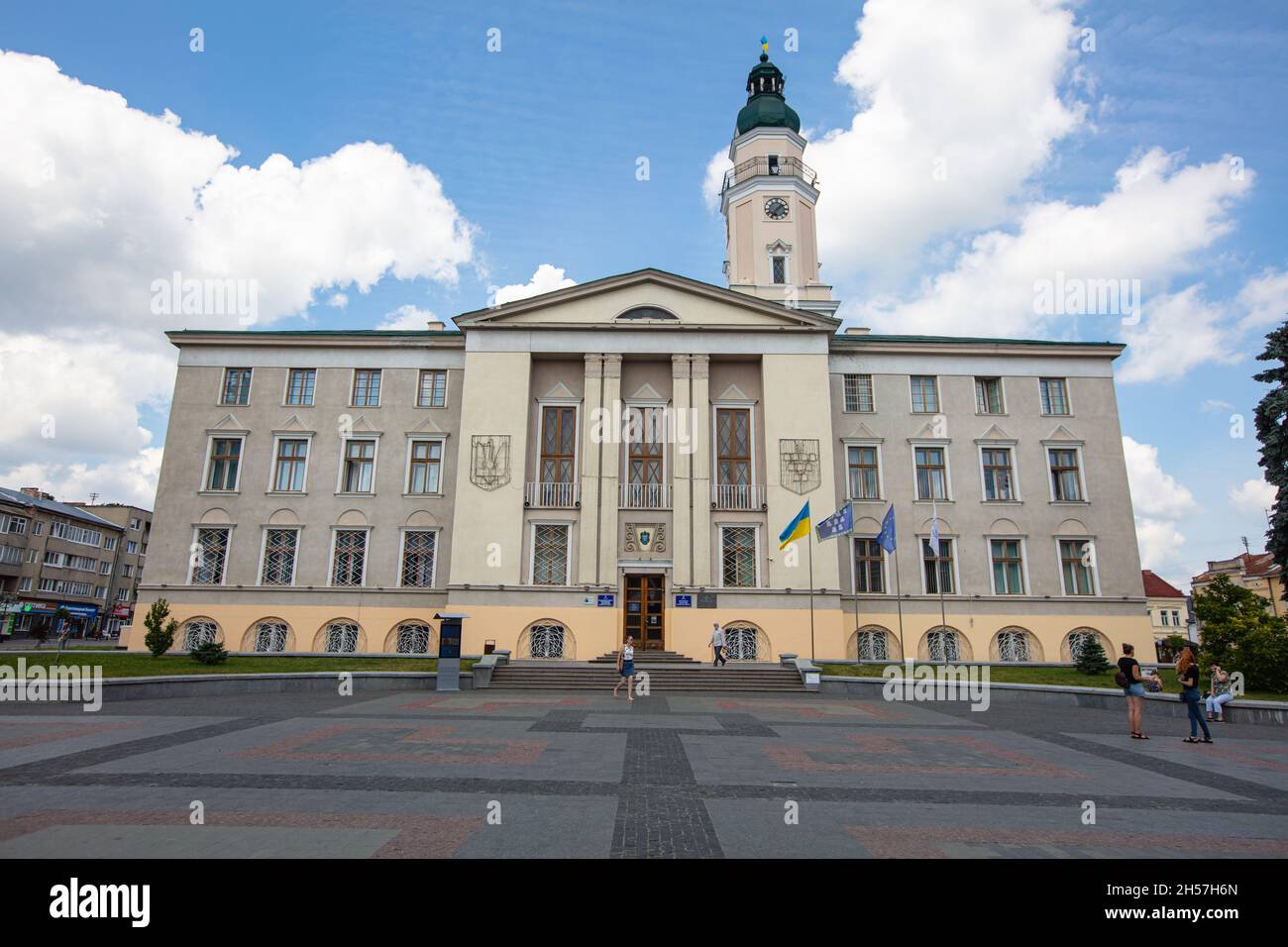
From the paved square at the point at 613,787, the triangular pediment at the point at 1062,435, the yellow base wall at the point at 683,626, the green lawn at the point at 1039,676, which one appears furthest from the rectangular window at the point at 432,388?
the triangular pediment at the point at 1062,435

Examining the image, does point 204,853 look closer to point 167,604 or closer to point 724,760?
point 724,760

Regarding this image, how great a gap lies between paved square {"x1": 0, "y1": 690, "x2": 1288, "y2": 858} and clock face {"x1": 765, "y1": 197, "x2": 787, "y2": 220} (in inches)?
1199

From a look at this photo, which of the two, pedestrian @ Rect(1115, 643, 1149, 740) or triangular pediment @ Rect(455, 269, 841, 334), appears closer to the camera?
pedestrian @ Rect(1115, 643, 1149, 740)

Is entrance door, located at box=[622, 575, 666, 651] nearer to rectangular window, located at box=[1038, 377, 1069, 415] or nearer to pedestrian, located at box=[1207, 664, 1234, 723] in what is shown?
pedestrian, located at box=[1207, 664, 1234, 723]

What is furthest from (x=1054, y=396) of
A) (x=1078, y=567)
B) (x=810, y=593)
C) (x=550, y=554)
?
(x=550, y=554)

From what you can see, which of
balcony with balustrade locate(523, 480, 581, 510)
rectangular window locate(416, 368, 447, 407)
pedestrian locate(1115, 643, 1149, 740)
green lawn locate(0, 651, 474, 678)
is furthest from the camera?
rectangular window locate(416, 368, 447, 407)

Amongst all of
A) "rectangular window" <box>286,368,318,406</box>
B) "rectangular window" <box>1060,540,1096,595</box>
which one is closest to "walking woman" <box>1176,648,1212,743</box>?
"rectangular window" <box>1060,540,1096,595</box>

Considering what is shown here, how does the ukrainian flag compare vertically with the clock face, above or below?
below

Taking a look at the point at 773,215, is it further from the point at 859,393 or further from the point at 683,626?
the point at 683,626

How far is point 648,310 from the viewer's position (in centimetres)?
3081

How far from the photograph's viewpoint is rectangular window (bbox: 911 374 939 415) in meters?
31.6

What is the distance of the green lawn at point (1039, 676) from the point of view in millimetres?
22094
